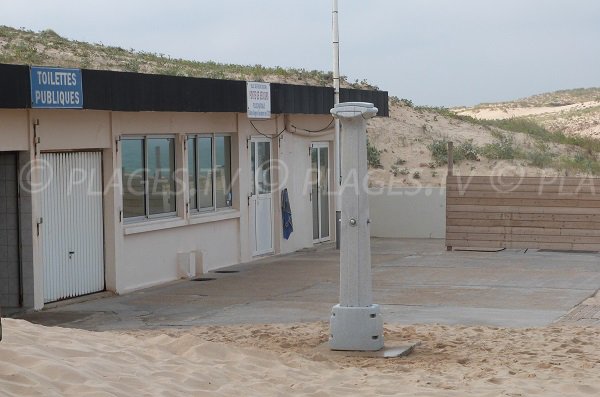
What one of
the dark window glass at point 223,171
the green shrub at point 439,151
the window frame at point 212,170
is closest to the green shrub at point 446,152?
the green shrub at point 439,151

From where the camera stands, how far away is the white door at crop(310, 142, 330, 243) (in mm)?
24484

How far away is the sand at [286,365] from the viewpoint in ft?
28.9

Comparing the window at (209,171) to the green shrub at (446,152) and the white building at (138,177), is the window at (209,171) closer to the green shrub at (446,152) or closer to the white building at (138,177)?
the white building at (138,177)

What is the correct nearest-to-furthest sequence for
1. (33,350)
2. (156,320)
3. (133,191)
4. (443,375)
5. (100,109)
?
(33,350), (443,375), (156,320), (100,109), (133,191)

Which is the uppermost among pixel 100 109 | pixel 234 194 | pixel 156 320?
pixel 100 109

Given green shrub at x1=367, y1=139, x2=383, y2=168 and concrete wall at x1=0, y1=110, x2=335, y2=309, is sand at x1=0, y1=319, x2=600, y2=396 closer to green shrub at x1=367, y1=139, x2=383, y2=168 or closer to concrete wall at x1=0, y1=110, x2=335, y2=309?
concrete wall at x1=0, y1=110, x2=335, y2=309

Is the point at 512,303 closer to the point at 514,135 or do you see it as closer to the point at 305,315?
the point at 305,315

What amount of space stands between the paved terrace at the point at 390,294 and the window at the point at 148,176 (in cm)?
128

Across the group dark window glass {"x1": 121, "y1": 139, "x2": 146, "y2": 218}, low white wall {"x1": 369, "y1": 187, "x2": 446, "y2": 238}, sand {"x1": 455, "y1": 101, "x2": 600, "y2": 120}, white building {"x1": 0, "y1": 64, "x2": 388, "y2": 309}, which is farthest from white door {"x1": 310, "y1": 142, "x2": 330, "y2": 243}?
sand {"x1": 455, "y1": 101, "x2": 600, "y2": 120}

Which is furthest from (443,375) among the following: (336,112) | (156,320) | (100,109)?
(100,109)

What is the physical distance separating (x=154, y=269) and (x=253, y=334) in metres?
5.68

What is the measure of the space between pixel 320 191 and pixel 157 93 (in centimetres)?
805

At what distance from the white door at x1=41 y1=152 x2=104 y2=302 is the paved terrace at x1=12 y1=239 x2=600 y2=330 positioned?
0.38 m

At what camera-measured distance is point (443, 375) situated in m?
10.4
